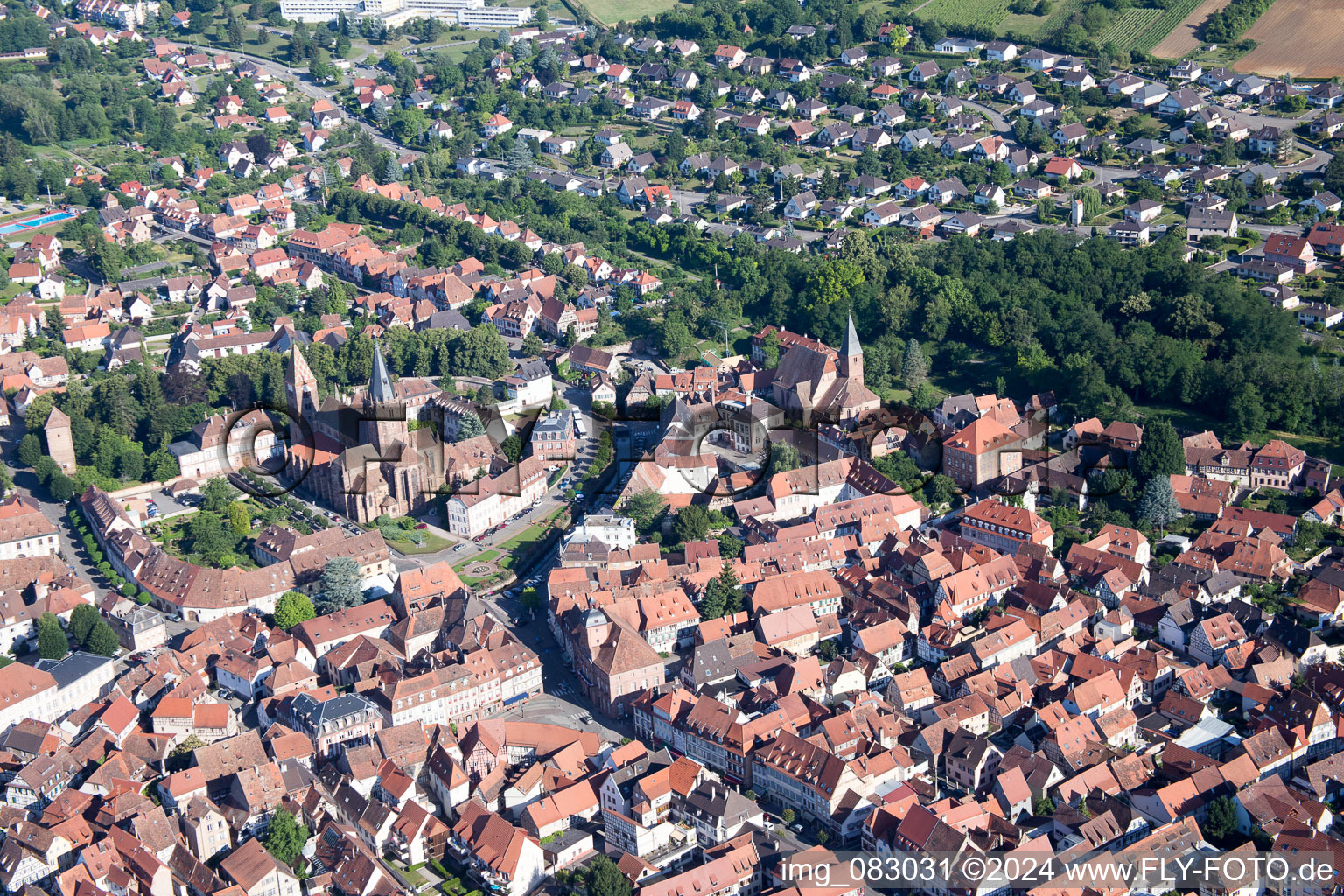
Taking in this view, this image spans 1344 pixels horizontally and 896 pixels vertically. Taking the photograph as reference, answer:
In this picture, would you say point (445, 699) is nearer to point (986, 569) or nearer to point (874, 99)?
point (986, 569)

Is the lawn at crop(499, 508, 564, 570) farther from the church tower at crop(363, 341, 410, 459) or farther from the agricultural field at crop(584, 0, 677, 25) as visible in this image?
the agricultural field at crop(584, 0, 677, 25)

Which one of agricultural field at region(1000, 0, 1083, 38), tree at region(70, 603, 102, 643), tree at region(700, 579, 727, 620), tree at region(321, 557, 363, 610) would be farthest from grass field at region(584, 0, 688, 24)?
tree at region(70, 603, 102, 643)

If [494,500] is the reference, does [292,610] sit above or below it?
below

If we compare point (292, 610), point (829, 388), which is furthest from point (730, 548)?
point (292, 610)

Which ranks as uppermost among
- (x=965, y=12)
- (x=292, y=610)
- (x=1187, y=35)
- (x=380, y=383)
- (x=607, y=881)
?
(x=1187, y=35)

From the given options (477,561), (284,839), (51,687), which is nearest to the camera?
(284,839)

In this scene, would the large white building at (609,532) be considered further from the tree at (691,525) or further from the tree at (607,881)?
the tree at (607,881)

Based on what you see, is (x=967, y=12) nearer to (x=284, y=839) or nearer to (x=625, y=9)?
(x=625, y=9)
